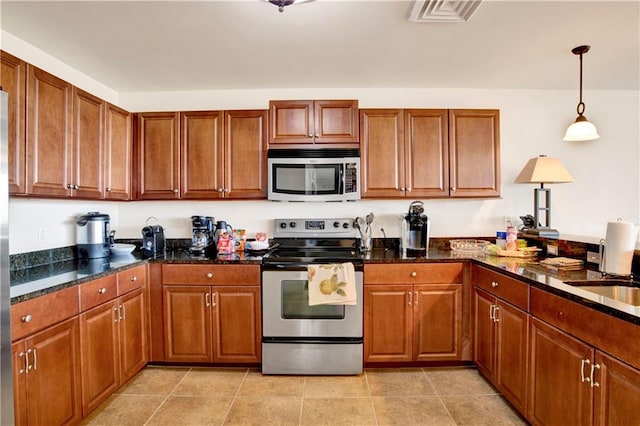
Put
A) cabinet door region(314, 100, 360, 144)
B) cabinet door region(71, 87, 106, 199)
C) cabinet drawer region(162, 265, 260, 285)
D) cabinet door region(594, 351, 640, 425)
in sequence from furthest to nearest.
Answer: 1. cabinet door region(314, 100, 360, 144)
2. cabinet drawer region(162, 265, 260, 285)
3. cabinet door region(71, 87, 106, 199)
4. cabinet door region(594, 351, 640, 425)

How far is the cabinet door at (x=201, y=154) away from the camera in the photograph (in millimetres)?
2777

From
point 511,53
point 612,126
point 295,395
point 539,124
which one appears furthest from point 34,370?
point 612,126

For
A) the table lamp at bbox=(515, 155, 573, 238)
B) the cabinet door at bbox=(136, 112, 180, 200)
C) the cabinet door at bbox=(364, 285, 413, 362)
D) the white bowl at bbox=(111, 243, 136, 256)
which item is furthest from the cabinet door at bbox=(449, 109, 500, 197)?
the white bowl at bbox=(111, 243, 136, 256)

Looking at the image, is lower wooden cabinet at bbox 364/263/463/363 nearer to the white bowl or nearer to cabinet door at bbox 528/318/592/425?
cabinet door at bbox 528/318/592/425

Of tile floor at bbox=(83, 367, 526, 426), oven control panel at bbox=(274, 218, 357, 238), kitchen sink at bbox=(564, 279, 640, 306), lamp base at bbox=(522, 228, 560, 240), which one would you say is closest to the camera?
A: kitchen sink at bbox=(564, 279, 640, 306)

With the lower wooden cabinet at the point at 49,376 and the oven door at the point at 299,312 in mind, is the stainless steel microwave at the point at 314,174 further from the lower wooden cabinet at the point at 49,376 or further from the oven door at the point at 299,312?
the lower wooden cabinet at the point at 49,376

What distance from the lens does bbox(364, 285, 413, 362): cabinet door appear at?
95.7 inches

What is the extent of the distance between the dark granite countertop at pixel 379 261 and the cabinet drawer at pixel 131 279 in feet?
0.14

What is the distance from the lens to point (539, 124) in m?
3.10

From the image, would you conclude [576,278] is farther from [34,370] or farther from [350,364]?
[34,370]

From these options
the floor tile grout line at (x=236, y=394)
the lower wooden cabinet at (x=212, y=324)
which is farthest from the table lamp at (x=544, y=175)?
the floor tile grout line at (x=236, y=394)

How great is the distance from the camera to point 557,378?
1.54 m

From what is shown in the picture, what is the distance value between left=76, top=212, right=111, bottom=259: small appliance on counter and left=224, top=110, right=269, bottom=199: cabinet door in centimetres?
101

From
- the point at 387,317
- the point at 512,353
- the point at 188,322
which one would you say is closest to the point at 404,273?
the point at 387,317
